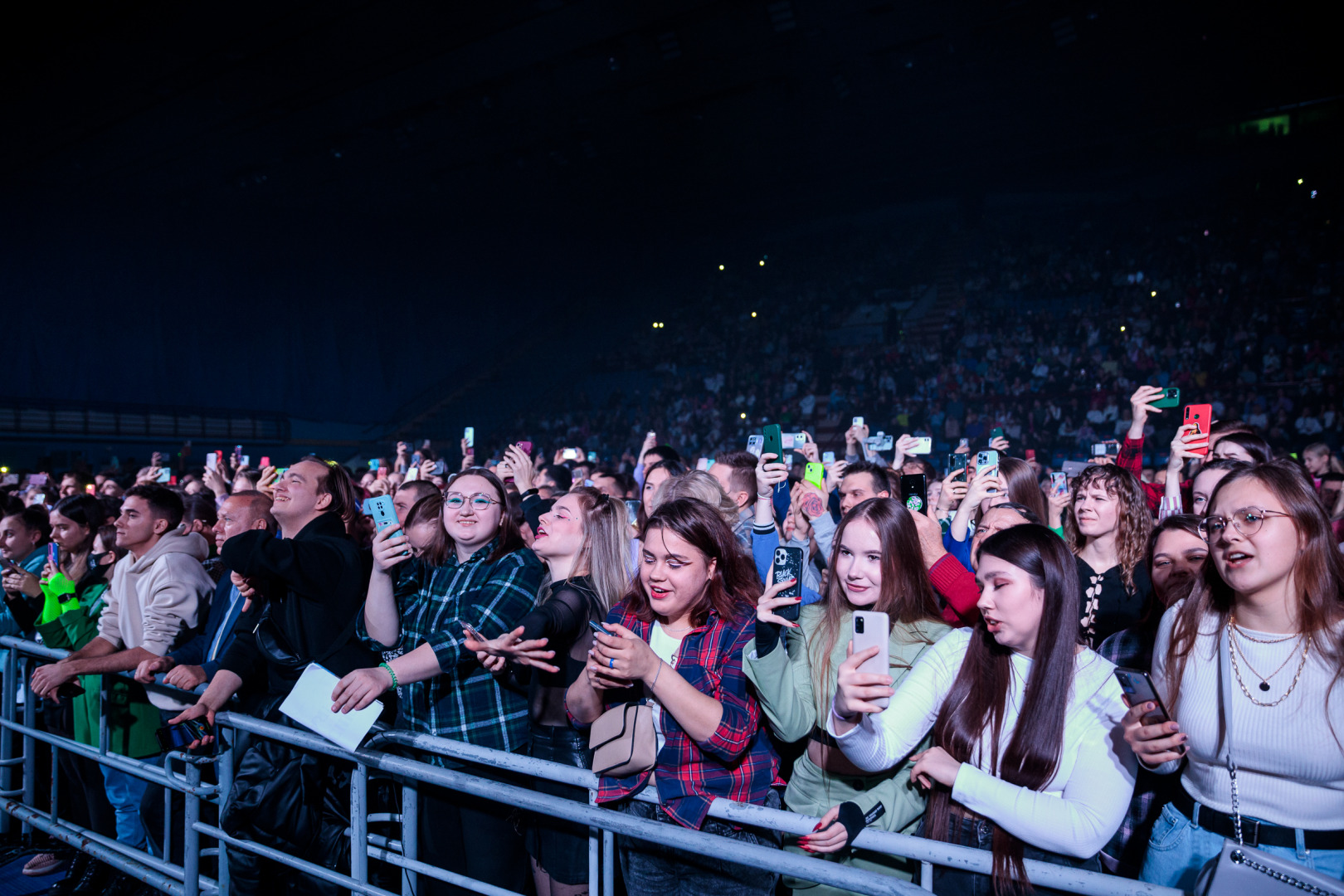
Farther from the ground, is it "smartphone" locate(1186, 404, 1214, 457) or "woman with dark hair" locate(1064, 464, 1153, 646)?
"smartphone" locate(1186, 404, 1214, 457)

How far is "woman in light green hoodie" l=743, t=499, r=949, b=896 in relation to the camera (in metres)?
1.94

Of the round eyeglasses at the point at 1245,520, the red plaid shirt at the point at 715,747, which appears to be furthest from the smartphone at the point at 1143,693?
the red plaid shirt at the point at 715,747

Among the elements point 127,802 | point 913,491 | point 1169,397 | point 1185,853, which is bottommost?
point 127,802

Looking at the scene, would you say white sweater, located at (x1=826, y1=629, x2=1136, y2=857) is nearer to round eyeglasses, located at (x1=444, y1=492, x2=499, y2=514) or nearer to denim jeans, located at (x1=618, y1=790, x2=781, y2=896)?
denim jeans, located at (x1=618, y1=790, x2=781, y2=896)

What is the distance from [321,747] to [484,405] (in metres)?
19.4

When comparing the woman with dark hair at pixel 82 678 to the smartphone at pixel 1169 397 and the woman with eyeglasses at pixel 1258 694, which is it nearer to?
the woman with eyeglasses at pixel 1258 694

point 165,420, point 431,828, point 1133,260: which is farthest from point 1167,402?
point 165,420

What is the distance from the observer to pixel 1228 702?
1804mm

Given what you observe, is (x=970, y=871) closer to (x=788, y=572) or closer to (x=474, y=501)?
(x=788, y=572)

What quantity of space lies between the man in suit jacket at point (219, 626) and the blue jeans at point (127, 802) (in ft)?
2.35

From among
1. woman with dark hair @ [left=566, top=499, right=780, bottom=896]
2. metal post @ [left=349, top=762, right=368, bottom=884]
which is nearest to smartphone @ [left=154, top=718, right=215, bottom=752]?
metal post @ [left=349, top=762, right=368, bottom=884]

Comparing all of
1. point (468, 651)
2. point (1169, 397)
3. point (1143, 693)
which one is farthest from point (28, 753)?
point (1169, 397)

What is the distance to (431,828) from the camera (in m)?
2.58

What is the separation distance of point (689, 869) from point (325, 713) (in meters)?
1.10
